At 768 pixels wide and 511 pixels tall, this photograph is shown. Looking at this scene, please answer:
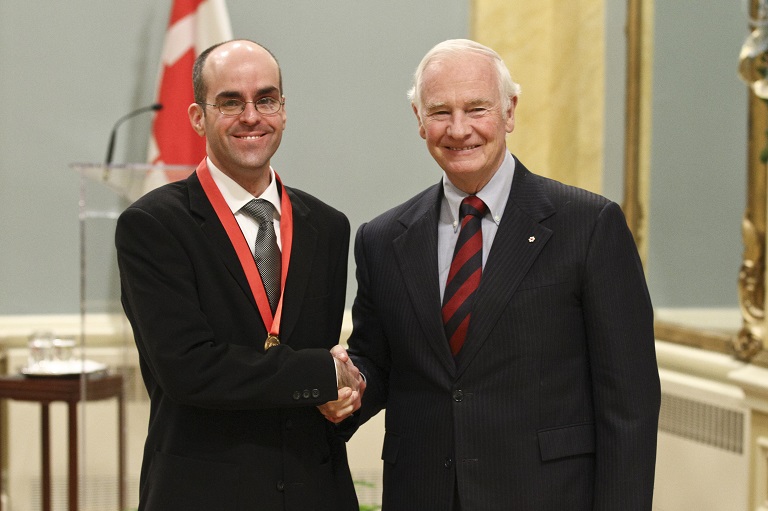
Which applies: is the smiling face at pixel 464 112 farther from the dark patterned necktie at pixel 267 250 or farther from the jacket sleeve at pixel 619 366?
the dark patterned necktie at pixel 267 250

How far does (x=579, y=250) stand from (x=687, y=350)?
279 cm

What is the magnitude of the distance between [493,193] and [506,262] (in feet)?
0.64

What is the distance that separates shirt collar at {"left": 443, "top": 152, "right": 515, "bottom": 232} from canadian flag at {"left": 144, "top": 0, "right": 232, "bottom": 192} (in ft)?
9.75

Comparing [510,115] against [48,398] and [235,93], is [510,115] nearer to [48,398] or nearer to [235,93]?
[235,93]

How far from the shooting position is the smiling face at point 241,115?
2.43 m

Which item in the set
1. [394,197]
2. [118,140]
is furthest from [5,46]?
[394,197]

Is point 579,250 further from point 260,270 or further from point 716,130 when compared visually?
point 716,130

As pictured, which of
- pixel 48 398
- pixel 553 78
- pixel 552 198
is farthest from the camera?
pixel 553 78

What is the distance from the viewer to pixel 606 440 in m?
2.36

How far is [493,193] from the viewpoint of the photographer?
2512 mm

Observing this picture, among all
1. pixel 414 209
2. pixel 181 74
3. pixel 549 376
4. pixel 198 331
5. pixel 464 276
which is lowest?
pixel 549 376

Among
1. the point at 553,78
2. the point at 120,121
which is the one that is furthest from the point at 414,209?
the point at 553,78

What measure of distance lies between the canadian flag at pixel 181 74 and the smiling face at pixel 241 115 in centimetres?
288

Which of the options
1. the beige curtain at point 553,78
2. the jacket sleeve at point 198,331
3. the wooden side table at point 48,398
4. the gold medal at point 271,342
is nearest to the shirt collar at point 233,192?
the jacket sleeve at point 198,331
